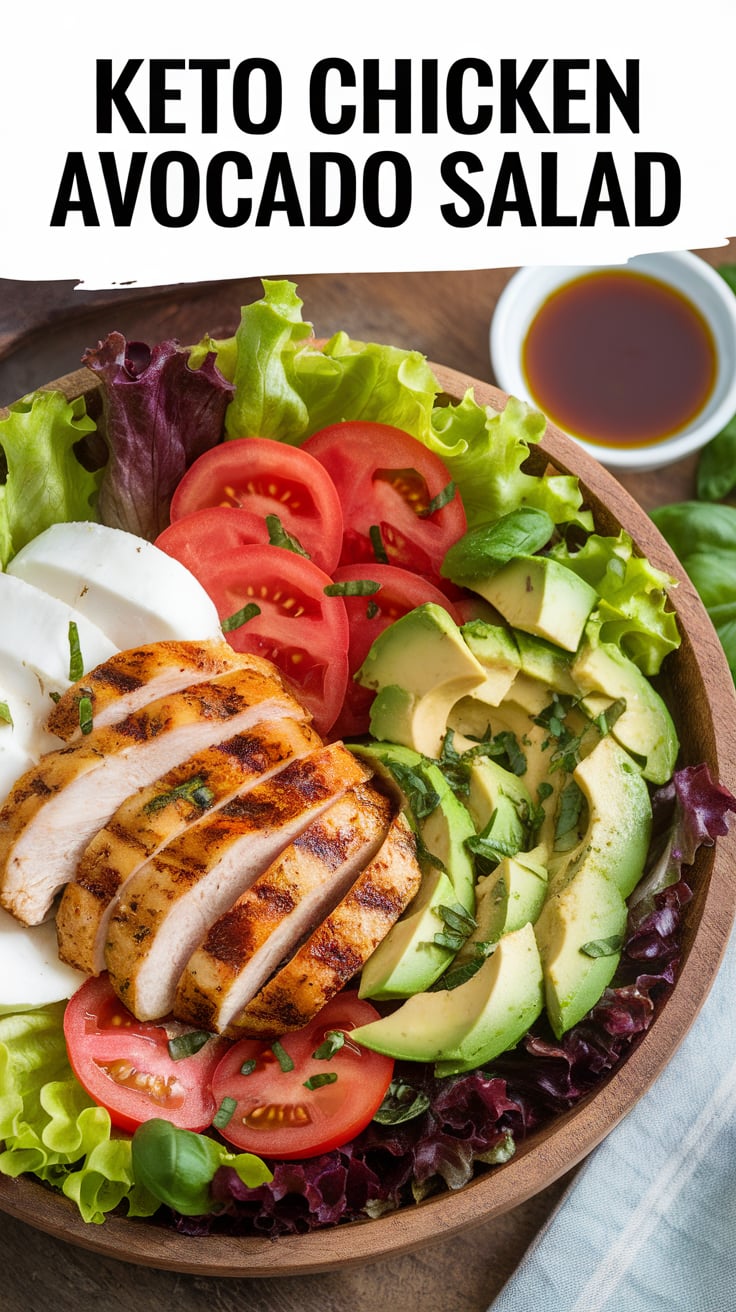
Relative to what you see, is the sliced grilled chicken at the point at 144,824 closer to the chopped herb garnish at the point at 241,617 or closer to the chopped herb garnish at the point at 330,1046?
the chopped herb garnish at the point at 241,617

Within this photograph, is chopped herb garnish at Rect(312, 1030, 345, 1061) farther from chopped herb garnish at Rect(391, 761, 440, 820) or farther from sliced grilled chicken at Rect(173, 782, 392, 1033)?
chopped herb garnish at Rect(391, 761, 440, 820)

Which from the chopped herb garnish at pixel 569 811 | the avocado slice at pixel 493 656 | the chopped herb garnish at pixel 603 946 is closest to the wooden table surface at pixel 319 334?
the chopped herb garnish at pixel 603 946

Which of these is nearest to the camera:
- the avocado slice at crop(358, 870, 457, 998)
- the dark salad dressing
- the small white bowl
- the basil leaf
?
the avocado slice at crop(358, 870, 457, 998)

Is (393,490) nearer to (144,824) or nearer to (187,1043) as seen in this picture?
(144,824)

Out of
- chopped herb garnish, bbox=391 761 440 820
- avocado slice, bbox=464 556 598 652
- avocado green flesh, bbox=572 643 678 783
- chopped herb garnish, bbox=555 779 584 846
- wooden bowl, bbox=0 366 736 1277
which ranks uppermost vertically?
avocado slice, bbox=464 556 598 652

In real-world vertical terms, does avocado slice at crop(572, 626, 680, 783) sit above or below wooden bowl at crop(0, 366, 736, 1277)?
above

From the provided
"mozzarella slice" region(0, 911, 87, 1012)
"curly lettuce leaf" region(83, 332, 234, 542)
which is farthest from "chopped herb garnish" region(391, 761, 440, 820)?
"curly lettuce leaf" region(83, 332, 234, 542)
